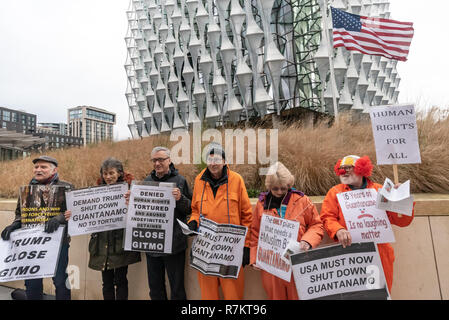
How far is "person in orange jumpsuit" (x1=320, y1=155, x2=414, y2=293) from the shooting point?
8.11 feet

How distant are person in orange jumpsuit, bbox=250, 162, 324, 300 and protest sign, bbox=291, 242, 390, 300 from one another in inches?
6.3

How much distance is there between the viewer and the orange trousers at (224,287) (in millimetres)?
2746

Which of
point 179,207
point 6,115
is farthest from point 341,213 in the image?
point 6,115

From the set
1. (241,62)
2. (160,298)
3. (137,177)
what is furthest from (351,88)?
(160,298)

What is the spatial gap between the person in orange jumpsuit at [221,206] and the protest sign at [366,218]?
3.21 feet

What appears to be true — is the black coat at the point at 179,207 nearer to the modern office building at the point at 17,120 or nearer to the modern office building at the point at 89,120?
the modern office building at the point at 89,120

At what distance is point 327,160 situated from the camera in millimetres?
5336

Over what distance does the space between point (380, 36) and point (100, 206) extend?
22.4ft

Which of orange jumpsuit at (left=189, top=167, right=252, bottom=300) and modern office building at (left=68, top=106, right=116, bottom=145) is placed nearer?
orange jumpsuit at (left=189, top=167, right=252, bottom=300)

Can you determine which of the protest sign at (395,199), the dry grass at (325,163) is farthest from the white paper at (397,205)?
the dry grass at (325,163)

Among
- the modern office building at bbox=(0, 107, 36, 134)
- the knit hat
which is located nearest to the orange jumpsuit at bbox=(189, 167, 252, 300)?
the knit hat

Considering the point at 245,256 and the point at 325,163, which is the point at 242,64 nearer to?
the point at 325,163

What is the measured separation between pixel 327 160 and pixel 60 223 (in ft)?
15.2

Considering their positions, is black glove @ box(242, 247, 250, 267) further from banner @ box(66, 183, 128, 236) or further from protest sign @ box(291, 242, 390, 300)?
banner @ box(66, 183, 128, 236)
